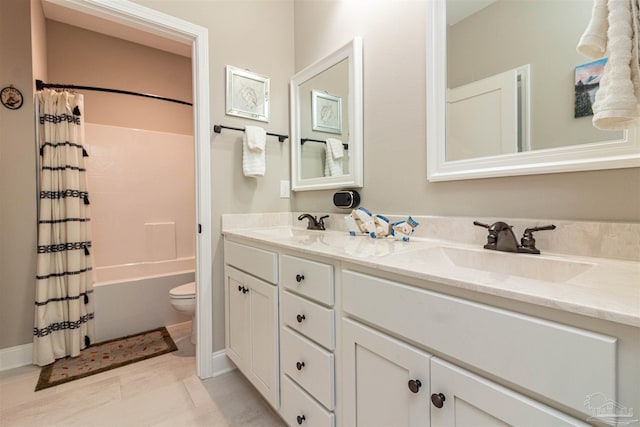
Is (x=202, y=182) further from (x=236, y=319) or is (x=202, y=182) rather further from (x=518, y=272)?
(x=518, y=272)

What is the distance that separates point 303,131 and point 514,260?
4.97 ft

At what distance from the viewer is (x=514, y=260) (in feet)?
3.05

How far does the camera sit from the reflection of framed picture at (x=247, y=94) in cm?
185

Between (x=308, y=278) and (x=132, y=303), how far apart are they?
198 cm

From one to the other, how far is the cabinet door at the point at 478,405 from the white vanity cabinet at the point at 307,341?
1.30 ft

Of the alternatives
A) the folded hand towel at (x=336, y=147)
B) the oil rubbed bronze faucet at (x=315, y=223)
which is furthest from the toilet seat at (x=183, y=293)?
the folded hand towel at (x=336, y=147)

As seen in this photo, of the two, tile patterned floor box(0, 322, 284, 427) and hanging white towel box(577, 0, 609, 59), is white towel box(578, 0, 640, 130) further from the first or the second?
tile patterned floor box(0, 322, 284, 427)

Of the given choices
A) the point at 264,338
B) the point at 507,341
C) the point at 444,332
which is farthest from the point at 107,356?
the point at 507,341

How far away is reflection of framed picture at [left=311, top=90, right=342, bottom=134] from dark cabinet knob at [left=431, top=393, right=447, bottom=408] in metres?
1.41

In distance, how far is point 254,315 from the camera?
145 centimetres

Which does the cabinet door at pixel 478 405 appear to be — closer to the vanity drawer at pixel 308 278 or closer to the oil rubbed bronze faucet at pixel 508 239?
the vanity drawer at pixel 308 278

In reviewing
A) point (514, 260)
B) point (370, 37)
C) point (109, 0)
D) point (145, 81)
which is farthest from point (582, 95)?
point (145, 81)

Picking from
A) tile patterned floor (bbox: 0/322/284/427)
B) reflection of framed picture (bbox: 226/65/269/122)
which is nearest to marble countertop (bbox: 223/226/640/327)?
tile patterned floor (bbox: 0/322/284/427)

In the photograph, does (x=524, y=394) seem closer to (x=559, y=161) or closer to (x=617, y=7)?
(x=559, y=161)
